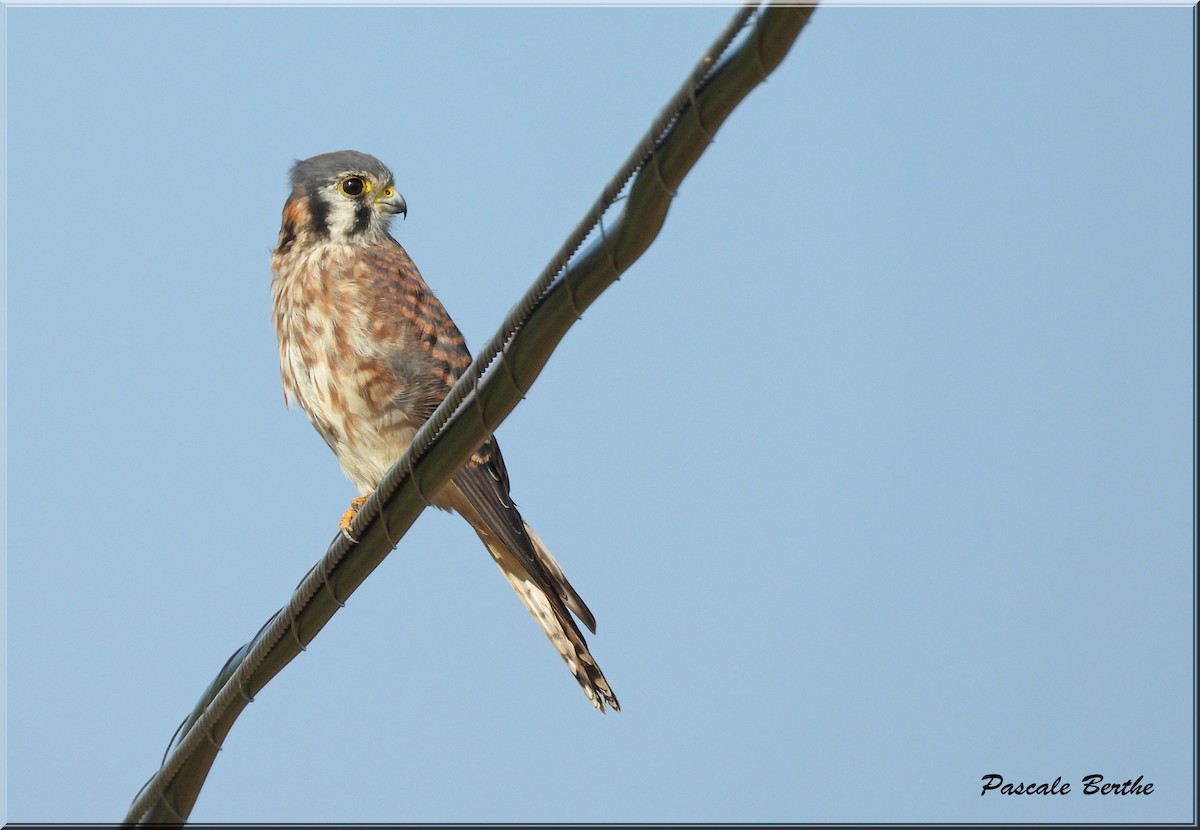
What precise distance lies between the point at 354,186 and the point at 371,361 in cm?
87

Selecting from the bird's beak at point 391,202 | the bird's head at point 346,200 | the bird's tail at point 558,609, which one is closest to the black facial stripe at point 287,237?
the bird's head at point 346,200

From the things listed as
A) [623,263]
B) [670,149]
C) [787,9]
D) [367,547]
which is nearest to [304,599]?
[367,547]

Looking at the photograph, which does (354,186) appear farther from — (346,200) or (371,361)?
(371,361)

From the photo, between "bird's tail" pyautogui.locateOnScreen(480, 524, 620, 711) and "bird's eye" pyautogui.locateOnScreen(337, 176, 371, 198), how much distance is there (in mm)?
1457

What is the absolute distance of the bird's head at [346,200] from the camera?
16.9 feet

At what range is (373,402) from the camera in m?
4.74

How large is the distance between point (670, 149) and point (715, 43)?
0.60ft

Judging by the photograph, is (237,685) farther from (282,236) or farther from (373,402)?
(282,236)

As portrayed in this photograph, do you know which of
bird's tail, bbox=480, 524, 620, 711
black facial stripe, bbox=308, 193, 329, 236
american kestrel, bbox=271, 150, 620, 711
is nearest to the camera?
bird's tail, bbox=480, 524, 620, 711

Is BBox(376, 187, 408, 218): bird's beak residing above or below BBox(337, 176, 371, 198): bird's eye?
below

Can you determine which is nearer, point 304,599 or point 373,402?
point 304,599

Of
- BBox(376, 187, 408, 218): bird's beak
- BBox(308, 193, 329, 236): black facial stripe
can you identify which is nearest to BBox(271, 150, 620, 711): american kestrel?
BBox(308, 193, 329, 236): black facial stripe

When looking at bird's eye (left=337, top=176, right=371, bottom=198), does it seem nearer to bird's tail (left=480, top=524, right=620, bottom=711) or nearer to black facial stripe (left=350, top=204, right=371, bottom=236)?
black facial stripe (left=350, top=204, right=371, bottom=236)

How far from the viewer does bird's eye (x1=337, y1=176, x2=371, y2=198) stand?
520 centimetres
